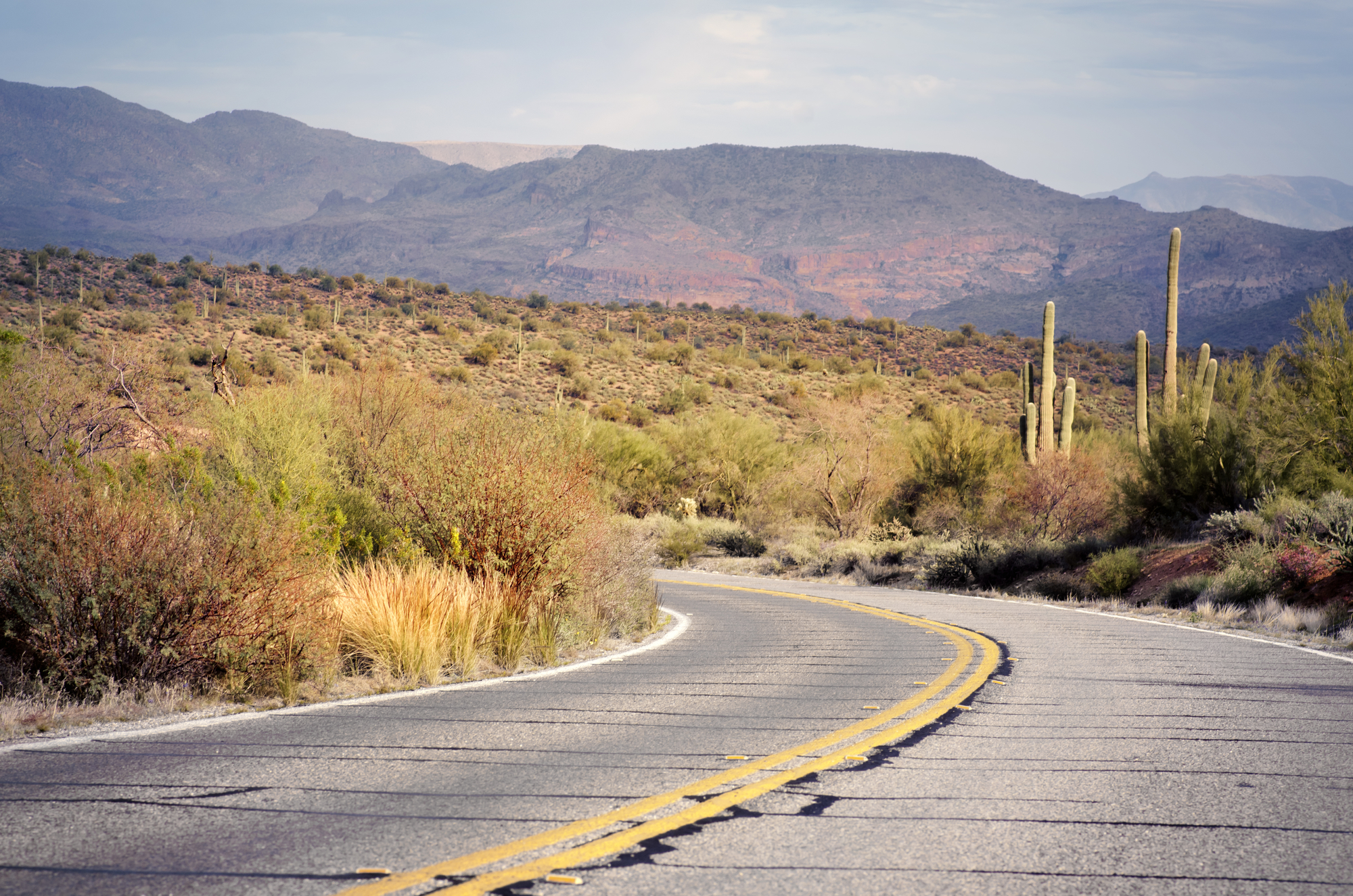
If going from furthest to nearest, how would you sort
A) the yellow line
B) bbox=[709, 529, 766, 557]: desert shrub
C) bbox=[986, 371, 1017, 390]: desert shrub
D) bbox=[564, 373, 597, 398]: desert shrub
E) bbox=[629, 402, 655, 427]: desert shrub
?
bbox=[986, 371, 1017, 390]: desert shrub → bbox=[564, 373, 597, 398]: desert shrub → bbox=[629, 402, 655, 427]: desert shrub → bbox=[709, 529, 766, 557]: desert shrub → the yellow line

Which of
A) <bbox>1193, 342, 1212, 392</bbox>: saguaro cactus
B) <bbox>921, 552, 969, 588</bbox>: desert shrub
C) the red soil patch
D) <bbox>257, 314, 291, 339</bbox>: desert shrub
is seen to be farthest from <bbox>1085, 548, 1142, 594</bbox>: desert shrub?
<bbox>257, 314, 291, 339</bbox>: desert shrub

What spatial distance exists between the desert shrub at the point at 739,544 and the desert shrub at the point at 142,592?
2498cm

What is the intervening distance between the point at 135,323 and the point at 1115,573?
46.4 m

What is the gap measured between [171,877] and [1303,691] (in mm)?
7821

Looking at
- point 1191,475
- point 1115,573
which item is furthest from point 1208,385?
point 1115,573

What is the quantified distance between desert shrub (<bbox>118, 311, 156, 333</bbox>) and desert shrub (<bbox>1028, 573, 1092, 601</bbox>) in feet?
144

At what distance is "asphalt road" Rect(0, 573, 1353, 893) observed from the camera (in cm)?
385

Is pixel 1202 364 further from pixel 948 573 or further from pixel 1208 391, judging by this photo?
pixel 948 573

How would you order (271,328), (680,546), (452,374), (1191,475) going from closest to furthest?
(1191,475) < (680,546) < (452,374) < (271,328)

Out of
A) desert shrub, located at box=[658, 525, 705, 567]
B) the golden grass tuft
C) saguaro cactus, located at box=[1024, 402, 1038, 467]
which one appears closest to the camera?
the golden grass tuft

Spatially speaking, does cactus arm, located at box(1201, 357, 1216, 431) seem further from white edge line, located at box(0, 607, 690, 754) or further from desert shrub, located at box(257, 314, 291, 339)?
desert shrub, located at box(257, 314, 291, 339)

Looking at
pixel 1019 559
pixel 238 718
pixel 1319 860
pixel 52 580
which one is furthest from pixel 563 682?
pixel 1019 559

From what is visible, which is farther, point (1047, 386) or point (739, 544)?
point (739, 544)

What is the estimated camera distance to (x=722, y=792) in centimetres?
490
